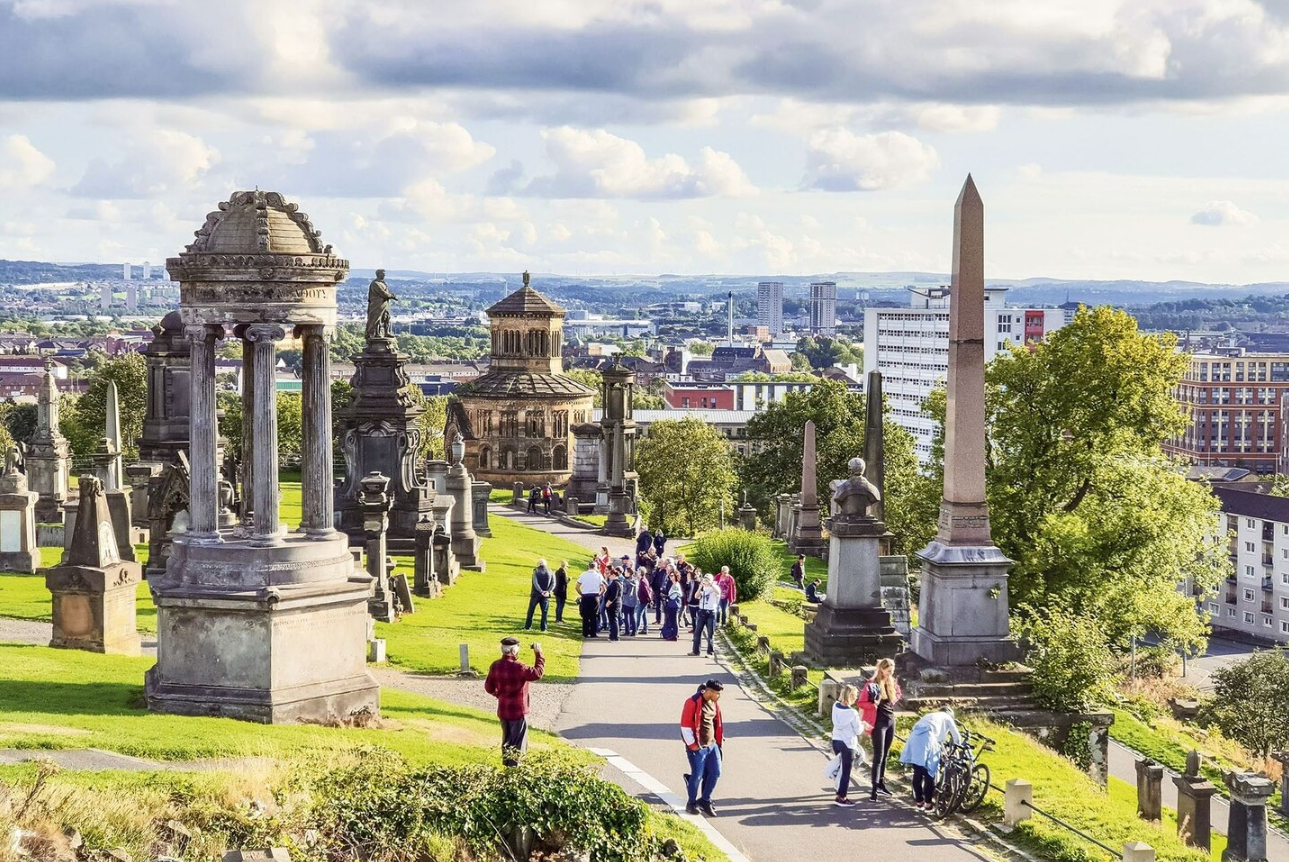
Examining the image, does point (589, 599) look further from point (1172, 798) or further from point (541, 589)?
point (1172, 798)

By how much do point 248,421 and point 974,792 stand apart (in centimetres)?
971

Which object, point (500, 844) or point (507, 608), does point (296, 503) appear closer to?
point (507, 608)

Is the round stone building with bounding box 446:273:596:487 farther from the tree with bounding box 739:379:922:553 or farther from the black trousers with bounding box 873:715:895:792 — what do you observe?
the black trousers with bounding box 873:715:895:792

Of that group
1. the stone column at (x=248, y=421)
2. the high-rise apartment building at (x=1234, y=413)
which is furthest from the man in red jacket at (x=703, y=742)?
the high-rise apartment building at (x=1234, y=413)

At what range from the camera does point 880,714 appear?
655 inches

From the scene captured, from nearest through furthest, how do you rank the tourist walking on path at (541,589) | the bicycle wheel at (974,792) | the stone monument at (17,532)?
the bicycle wheel at (974,792) < the tourist walking on path at (541,589) < the stone monument at (17,532)

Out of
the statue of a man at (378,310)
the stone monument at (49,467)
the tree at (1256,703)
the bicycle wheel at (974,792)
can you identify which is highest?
the statue of a man at (378,310)

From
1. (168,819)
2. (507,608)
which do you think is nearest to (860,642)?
(507,608)

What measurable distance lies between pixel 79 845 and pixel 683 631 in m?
19.0

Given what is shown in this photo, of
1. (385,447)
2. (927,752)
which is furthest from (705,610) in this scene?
(385,447)

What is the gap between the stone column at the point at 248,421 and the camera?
1834 cm

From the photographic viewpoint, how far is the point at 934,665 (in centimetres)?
2211

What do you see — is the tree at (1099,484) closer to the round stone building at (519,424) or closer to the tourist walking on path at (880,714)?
the tourist walking on path at (880,714)

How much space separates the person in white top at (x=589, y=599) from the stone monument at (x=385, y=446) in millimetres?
9193
